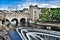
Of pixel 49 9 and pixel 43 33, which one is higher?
pixel 49 9

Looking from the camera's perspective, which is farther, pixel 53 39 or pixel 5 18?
pixel 5 18

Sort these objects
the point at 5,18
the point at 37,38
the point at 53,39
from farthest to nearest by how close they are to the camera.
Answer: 1. the point at 5,18
2. the point at 53,39
3. the point at 37,38

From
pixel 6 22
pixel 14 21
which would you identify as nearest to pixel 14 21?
pixel 14 21

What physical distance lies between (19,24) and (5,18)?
394mm

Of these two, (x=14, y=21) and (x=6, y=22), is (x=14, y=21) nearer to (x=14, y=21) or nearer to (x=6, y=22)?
(x=14, y=21)

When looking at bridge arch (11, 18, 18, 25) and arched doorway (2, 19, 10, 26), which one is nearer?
arched doorway (2, 19, 10, 26)

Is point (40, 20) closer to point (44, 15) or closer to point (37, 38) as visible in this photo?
point (44, 15)

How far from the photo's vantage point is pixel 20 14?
6363mm

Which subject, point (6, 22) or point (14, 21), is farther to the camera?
point (14, 21)

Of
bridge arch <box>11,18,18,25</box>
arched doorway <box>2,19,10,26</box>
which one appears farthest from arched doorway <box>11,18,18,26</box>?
arched doorway <box>2,19,10,26</box>

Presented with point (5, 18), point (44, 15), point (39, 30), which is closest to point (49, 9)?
point (44, 15)

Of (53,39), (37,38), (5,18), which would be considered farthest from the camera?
(5,18)

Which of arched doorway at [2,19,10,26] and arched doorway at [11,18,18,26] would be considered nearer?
arched doorway at [2,19,10,26]

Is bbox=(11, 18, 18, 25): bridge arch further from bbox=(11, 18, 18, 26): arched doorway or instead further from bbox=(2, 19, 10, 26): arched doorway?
bbox=(2, 19, 10, 26): arched doorway
